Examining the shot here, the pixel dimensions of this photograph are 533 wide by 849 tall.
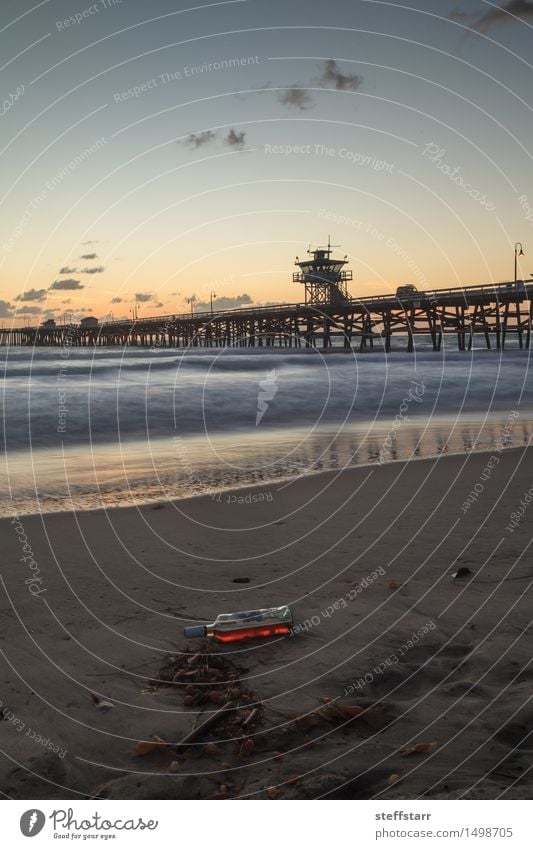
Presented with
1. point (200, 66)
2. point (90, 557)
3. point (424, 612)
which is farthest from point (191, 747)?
point (200, 66)

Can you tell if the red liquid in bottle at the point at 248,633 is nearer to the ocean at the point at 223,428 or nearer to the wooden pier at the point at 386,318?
the ocean at the point at 223,428

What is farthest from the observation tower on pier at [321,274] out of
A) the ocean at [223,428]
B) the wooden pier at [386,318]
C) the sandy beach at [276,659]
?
the sandy beach at [276,659]

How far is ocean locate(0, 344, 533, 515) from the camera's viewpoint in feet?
30.4

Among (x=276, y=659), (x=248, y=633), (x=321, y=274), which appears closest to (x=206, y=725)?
(x=276, y=659)

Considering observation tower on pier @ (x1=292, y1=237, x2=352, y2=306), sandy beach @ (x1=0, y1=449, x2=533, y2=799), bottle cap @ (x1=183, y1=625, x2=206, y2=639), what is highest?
observation tower on pier @ (x1=292, y1=237, x2=352, y2=306)

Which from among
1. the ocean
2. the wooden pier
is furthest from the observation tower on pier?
the ocean

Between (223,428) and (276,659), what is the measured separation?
40.6 feet

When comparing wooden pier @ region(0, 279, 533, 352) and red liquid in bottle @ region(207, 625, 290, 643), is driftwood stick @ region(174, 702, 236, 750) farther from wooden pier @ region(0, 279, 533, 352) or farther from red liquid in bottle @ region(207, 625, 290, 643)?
wooden pier @ region(0, 279, 533, 352)

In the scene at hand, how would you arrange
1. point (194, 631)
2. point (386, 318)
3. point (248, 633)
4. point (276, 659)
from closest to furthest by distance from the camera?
point (276, 659) → point (194, 631) → point (248, 633) → point (386, 318)

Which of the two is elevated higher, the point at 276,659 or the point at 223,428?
the point at 223,428

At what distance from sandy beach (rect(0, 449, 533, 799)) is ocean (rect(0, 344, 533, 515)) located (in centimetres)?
241

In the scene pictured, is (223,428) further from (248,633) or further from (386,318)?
(386,318)

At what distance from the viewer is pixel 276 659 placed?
11.9 feet
